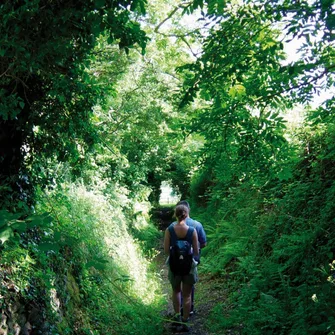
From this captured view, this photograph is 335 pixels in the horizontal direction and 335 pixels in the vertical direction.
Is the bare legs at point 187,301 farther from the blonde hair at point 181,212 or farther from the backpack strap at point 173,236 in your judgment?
the blonde hair at point 181,212

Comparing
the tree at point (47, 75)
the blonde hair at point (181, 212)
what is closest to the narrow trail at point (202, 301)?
the blonde hair at point (181, 212)

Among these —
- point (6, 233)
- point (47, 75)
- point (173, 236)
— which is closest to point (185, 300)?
point (173, 236)

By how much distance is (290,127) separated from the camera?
9.24 metres

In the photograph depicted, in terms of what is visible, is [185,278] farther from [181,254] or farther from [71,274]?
[71,274]

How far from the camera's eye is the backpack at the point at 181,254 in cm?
602

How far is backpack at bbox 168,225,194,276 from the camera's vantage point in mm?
6016

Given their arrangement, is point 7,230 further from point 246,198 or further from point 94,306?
point 246,198

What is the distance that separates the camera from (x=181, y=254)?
19.7ft

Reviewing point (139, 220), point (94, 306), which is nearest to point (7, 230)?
point (94, 306)

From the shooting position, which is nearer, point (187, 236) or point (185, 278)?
point (187, 236)

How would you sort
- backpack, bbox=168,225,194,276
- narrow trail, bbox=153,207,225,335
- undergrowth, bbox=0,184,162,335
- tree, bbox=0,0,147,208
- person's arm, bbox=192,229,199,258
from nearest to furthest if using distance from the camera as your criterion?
tree, bbox=0,0,147,208, undergrowth, bbox=0,184,162,335, backpack, bbox=168,225,194,276, person's arm, bbox=192,229,199,258, narrow trail, bbox=153,207,225,335

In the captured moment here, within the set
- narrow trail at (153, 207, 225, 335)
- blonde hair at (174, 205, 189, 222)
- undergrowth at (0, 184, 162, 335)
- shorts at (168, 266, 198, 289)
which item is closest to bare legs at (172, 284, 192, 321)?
shorts at (168, 266, 198, 289)

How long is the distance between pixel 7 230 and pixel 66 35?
2.18 m

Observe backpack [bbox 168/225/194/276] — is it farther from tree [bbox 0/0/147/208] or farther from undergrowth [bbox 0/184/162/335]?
tree [bbox 0/0/147/208]
